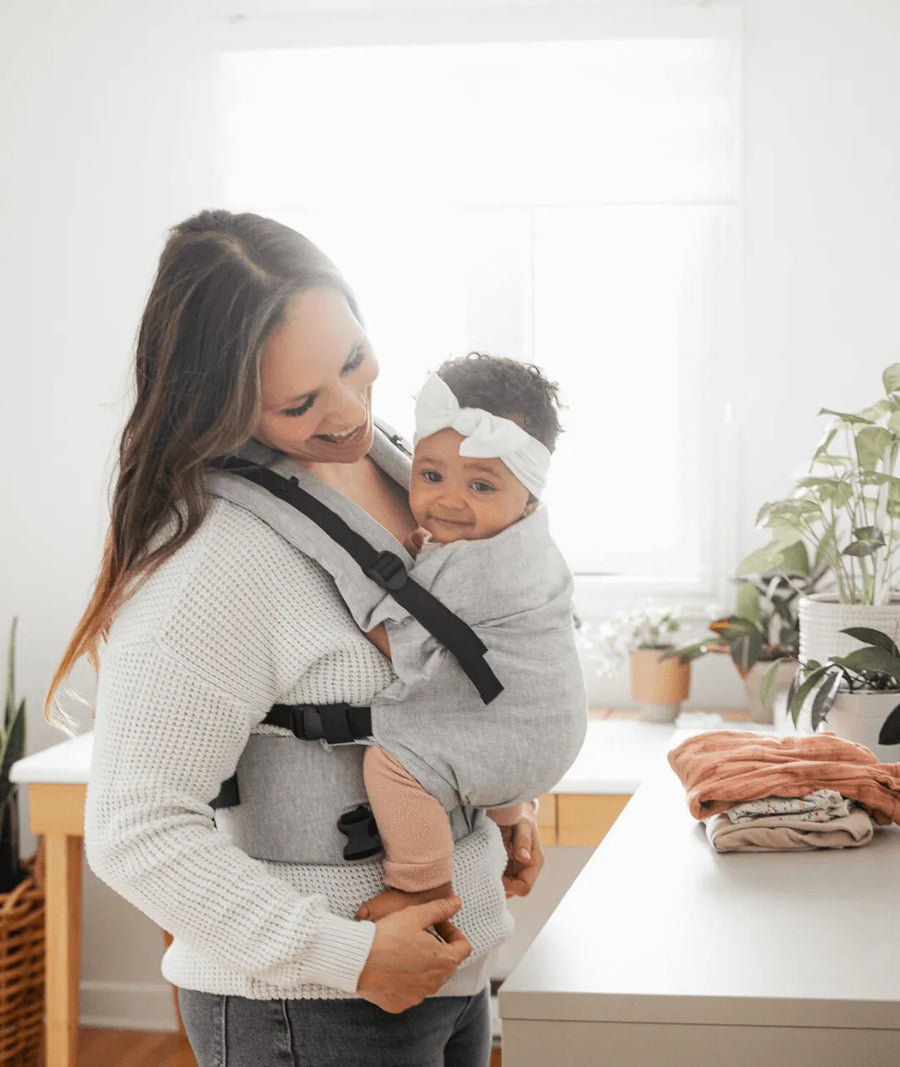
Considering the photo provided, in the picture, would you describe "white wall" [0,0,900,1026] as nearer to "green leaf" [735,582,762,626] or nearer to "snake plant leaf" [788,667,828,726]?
"green leaf" [735,582,762,626]

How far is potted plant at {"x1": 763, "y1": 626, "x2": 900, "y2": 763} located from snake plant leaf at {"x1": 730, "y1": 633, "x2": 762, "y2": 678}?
751mm

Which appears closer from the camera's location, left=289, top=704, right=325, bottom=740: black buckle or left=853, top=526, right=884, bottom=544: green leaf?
left=289, top=704, right=325, bottom=740: black buckle

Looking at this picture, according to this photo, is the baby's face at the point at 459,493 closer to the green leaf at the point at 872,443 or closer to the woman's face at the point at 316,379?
the woman's face at the point at 316,379

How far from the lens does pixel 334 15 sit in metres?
2.83

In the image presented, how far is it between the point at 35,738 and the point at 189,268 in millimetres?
2183

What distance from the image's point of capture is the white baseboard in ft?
9.84

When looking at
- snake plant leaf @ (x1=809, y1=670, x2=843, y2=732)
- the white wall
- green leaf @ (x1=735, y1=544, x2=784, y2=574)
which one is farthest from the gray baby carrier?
the white wall

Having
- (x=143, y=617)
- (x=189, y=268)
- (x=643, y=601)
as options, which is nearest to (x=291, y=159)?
(x=643, y=601)

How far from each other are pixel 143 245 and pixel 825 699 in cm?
204

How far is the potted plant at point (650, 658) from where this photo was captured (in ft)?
8.75

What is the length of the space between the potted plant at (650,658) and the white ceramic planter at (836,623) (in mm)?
824

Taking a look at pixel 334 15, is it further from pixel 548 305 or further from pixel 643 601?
pixel 643 601

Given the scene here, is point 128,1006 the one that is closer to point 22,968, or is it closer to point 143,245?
point 22,968

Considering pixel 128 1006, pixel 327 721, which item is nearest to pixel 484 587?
pixel 327 721
